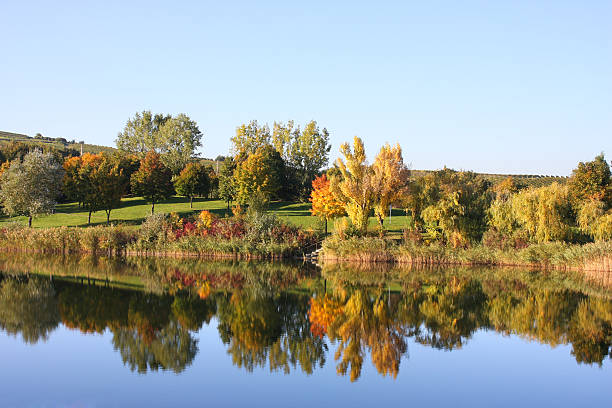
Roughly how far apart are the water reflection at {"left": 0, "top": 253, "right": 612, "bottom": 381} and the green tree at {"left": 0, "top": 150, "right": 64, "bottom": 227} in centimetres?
2249

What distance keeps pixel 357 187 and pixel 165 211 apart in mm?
26891

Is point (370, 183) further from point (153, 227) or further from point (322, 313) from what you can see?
point (322, 313)

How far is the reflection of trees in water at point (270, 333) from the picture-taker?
15992 mm

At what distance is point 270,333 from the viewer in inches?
739

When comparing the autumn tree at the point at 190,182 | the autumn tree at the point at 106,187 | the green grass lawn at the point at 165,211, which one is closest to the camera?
the green grass lawn at the point at 165,211

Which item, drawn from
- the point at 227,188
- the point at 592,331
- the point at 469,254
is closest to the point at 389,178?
the point at 469,254

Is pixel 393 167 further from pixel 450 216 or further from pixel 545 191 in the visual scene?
pixel 545 191

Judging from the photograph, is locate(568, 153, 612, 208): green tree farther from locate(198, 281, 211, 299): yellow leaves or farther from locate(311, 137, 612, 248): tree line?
locate(198, 281, 211, 299): yellow leaves

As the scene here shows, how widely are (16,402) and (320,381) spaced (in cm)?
692

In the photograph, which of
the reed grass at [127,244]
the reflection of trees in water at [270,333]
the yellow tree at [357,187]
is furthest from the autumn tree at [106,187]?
the reflection of trees in water at [270,333]

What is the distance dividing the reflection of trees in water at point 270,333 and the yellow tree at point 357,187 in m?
19.4

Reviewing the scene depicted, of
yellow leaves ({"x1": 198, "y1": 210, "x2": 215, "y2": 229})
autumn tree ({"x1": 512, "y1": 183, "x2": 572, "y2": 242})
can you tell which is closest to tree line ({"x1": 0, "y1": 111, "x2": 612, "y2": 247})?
autumn tree ({"x1": 512, "y1": 183, "x2": 572, "y2": 242})

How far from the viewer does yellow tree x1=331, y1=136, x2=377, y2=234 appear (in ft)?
145

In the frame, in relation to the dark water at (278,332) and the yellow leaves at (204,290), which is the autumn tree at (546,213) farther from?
the yellow leaves at (204,290)
